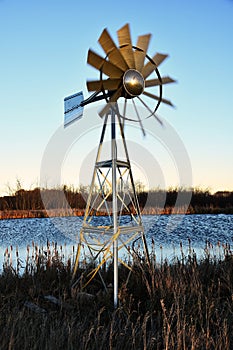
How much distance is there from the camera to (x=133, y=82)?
435cm

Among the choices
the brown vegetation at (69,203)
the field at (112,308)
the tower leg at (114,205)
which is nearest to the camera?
the field at (112,308)

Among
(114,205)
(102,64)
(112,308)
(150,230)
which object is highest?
(102,64)

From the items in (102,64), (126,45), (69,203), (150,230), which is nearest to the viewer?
(102,64)

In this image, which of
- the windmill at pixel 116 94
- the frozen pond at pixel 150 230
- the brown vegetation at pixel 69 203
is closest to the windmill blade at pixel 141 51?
the windmill at pixel 116 94

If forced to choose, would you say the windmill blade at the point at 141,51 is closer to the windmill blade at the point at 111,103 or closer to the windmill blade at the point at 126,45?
the windmill blade at the point at 126,45

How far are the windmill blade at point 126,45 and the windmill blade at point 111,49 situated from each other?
0.08 metres

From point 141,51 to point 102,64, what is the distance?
1.75 ft

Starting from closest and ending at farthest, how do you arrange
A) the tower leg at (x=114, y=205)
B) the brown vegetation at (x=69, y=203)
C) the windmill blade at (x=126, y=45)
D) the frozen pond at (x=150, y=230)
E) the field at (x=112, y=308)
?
the field at (x=112, y=308)
the tower leg at (x=114, y=205)
the windmill blade at (x=126, y=45)
the frozen pond at (x=150, y=230)
the brown vegetation at (x=69, y=203)

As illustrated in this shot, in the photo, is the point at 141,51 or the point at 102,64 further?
the point at 141,51

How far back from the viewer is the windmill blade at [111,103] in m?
4.39

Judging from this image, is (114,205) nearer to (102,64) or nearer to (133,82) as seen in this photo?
(133,82)

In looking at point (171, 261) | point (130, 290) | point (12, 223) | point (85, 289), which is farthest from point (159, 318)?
point (12, 223)

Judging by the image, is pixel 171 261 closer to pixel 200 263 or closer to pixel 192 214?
pixel 200 263

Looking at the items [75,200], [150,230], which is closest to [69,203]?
[75,200]
